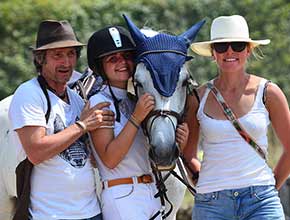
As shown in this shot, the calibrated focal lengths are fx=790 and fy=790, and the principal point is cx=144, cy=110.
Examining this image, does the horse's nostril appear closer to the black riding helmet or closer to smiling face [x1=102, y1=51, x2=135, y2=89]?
smiling face [x1=102, y1=51, x2=135, y2=89]

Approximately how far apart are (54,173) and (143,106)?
521mm

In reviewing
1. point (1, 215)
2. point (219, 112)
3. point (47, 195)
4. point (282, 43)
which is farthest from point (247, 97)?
point (282, 43)

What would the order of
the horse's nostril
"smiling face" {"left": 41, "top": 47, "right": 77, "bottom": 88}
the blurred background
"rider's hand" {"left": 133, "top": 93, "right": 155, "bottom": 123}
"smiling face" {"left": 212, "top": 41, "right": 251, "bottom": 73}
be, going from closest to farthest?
the horse's nostril, "rider's hand" {"left": 133, "top": 93, "right": 155, "bottom": 123}, "smiling face" {"left": 41, "top": 47, "right": 77, "bottom": 88}, "smiling face" {"left": 212, "top": 41, "right": 251, "bottom": 73}, the blurred background

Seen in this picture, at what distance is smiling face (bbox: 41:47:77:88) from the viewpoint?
384 cm

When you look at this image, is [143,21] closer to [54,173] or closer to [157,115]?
[157,115]

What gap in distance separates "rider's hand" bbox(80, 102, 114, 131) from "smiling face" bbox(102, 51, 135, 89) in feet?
0.57

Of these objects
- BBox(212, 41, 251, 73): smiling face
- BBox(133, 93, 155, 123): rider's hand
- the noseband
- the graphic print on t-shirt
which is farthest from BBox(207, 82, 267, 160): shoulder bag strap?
the graphic print on t-shirt

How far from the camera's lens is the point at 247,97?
13.0 feet

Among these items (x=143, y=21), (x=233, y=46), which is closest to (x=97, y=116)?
(x=233, y=46)

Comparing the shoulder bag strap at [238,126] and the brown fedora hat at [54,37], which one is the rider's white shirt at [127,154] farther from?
the shoulder bag strap at [238,126]

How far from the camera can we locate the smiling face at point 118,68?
3893mm

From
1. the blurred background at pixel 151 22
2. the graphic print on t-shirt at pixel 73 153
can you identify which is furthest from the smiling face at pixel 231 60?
the blurred background at pixel 151 22

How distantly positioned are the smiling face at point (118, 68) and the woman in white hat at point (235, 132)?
15.4 inches

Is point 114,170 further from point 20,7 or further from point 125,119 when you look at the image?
point 20,7
